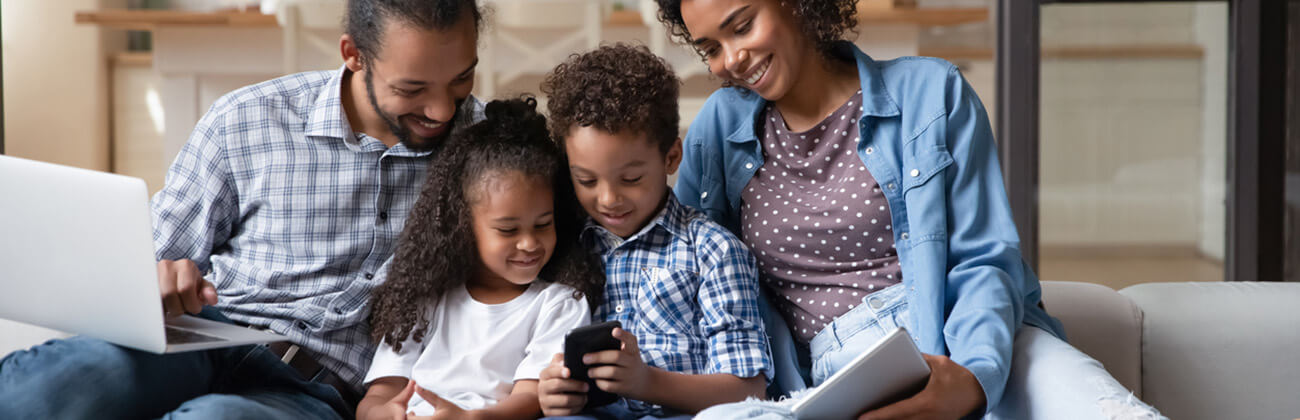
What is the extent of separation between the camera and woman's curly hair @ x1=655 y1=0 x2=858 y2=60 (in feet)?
4.53

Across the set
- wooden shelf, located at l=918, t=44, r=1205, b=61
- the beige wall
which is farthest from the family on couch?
the beige wall

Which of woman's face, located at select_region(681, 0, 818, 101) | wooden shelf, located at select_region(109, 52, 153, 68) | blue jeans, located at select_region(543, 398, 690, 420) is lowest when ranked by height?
blue jeans, located at select_region(543, 398, 690, 420)

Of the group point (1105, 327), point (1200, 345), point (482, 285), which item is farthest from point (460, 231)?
point (1200, 345)

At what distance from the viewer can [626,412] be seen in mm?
1287

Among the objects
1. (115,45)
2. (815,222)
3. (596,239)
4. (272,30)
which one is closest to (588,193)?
(596,239)

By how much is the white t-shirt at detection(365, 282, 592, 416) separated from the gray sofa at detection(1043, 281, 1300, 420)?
31.1 inches

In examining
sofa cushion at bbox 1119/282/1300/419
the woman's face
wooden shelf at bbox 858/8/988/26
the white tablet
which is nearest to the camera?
the white tablet

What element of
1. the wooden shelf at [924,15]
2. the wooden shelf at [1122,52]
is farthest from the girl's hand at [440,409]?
the wooden shelf at [924,15]

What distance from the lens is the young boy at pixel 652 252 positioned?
1.24 metres

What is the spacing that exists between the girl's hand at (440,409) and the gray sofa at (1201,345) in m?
0.92

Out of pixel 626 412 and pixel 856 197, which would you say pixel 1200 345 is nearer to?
pixel 856 197

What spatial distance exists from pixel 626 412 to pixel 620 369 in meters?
0.15

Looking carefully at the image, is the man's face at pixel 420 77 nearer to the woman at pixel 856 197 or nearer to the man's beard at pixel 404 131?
the man's beard at pixel 404 131

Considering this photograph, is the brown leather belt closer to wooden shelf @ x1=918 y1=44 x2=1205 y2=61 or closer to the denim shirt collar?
the denim shirt collar
